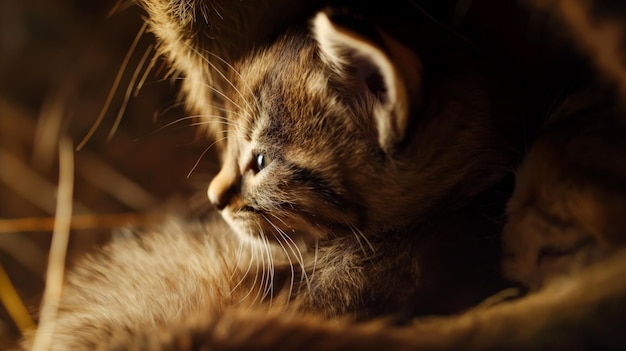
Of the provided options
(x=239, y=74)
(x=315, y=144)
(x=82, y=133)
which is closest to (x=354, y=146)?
(x=315, y=144)

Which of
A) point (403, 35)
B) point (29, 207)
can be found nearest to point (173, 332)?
point (403, 35)

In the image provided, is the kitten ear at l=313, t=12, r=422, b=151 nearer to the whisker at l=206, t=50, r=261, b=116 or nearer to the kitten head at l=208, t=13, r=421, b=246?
the kitten head at l=208, t=13, r=421, b=246

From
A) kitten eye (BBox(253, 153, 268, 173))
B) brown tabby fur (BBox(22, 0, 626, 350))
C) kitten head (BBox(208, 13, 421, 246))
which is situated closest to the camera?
brown tabby fur (BBox(22, 0, 626, 350))

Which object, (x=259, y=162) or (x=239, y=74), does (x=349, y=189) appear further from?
(x=239, y=74)

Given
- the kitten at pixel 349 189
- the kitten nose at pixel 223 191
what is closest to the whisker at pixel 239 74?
the kitten at pixel 349 189

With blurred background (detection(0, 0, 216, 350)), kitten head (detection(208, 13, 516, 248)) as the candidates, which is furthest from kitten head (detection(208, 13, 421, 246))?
blurred background (detection(0, 0, 216, 350))

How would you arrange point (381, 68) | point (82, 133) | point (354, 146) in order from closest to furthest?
1. point (381, 68)
2. point (354, 146)
3. point (82, 133)

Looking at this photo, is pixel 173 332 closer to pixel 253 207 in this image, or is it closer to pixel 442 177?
pixel 253 207
